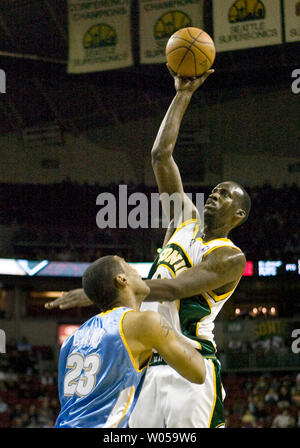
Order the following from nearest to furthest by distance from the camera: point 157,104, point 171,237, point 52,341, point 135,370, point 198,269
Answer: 1. point 135,370
2. point 198,269
3. point 171,237
4. point 157,104
5. point 52,341

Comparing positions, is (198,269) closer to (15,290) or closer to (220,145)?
(220,145)

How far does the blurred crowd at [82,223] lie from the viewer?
1744cm

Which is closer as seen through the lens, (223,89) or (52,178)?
(223,89)

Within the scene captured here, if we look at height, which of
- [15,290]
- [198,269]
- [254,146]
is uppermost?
[254,146]

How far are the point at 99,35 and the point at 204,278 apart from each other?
33.3ft

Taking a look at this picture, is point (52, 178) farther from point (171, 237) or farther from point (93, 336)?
point (93, 336)

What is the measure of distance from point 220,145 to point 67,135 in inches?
166

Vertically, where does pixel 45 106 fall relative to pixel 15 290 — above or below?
above

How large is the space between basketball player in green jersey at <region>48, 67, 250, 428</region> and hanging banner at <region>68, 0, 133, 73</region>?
904 centimetres

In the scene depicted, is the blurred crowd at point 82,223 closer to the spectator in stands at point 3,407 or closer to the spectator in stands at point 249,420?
the spectator in stands at point 3,407

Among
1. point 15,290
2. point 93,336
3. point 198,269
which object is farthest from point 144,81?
point 93,336

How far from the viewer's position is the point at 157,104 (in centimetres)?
1773

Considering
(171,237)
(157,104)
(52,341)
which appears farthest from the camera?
(52,341)

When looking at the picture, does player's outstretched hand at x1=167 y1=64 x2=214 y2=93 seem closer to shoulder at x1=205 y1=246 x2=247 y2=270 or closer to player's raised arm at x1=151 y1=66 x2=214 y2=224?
player's raised arm at x1=151 y1=66 x2=214 y2=224
